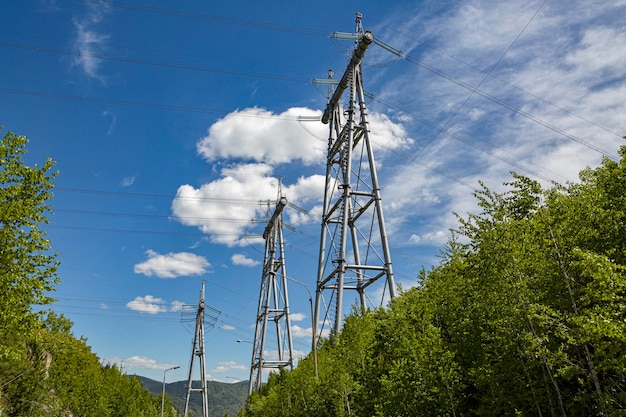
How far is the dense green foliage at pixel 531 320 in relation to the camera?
8422 mm

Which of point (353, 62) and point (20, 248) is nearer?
point (20, 248)

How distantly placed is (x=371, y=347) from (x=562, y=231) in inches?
489

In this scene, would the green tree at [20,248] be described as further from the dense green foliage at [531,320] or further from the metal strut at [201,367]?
the metal strut at [201,367]

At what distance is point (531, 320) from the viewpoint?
10453 mm

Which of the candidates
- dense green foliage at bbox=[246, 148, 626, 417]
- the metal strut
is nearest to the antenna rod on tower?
dense green foliage at bbox=[246, 148, 626, 417]

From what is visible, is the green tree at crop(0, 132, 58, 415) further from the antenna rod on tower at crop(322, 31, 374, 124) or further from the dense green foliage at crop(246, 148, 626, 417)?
the antenna rod on tower at crop(322, 31, 374, 124)

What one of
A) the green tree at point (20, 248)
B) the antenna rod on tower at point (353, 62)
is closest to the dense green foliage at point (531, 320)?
the green tree at point (20, 248)

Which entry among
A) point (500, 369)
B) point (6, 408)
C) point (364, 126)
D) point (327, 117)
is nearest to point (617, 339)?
point (500, 369)

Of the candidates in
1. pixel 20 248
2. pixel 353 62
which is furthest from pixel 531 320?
pixel 353 62

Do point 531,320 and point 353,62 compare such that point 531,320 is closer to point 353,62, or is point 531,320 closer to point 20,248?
point 20,248

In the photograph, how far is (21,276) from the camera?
43.1 feet

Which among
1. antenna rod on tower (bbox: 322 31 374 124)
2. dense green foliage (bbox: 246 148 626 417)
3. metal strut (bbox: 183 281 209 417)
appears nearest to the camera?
dense green foliage (bbox: 246 148 626 417)

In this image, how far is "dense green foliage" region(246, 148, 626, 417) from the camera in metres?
8.42

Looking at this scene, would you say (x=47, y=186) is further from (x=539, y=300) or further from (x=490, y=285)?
(x=539, y=300)
